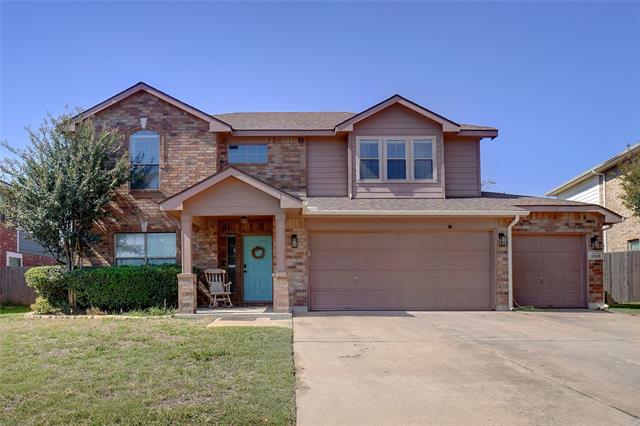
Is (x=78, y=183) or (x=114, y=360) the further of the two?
(x=78, y=183)

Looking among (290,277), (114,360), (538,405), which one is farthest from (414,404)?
(290,277)

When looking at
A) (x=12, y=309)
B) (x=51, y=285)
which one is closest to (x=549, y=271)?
(x=51, y=285)

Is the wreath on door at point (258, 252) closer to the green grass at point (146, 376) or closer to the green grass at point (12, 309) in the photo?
the green grass at point (146, 376)

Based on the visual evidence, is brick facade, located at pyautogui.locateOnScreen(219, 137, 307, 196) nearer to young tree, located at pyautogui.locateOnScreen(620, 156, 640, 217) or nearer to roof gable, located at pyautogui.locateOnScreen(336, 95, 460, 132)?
roof gable, located at pyautogui.locateOnScreen(336, 95, 460, 132)

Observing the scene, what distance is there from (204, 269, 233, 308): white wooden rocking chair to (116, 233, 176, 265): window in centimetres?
132

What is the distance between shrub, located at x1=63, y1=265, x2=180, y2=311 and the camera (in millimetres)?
13078

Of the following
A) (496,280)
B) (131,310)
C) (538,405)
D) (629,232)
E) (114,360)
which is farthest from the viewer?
(629,232)

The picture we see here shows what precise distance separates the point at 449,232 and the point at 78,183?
32.2ft

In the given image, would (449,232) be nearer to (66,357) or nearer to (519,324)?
(519,324)

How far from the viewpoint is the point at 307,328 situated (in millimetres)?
10516

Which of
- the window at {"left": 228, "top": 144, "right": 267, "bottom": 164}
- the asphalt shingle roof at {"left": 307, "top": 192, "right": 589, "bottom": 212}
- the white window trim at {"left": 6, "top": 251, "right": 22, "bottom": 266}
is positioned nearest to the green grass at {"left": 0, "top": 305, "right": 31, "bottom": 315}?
the white window trim at {"left": 6, "top": 251, "right": 22, "bottom": 266}

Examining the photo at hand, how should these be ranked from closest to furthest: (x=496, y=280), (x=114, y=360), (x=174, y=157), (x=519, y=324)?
(x=114, y=360), (x=519, y=324), (x=496, y=280), (x=174, y=157)

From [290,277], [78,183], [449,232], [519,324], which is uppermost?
[78,183]

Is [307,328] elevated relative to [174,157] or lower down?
lower down
